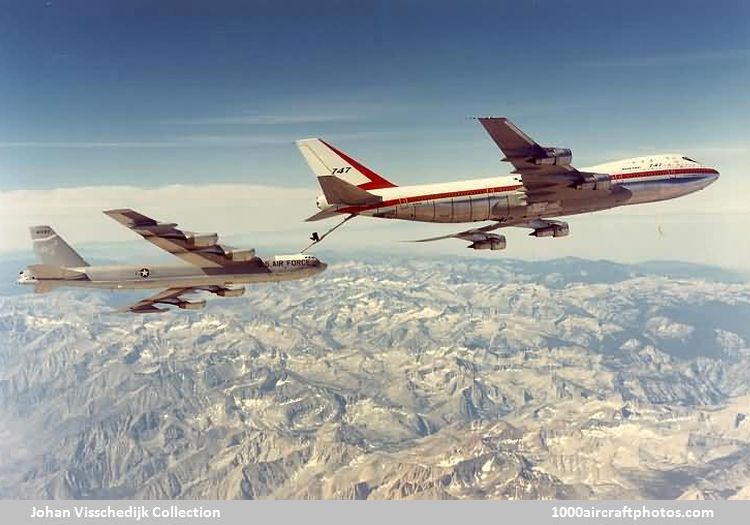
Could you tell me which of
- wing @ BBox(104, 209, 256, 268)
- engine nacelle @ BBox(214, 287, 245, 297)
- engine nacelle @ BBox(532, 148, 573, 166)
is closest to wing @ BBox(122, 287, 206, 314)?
engine nacelle @ BBox(214, 287, 245, 297)

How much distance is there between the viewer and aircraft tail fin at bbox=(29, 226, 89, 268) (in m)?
40.7

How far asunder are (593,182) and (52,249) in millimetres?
30078

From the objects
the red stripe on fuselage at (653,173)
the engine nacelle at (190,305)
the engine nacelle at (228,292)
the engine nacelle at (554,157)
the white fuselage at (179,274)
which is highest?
the engine nacelle at (554,157)

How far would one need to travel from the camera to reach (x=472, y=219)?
112ft

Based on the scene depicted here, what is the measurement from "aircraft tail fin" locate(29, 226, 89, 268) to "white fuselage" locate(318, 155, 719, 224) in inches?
659

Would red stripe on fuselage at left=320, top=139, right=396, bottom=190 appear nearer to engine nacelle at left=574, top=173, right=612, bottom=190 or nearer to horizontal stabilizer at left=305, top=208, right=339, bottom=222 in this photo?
horizontal stabilizer at left=305, top=208, right=339, bottom=222

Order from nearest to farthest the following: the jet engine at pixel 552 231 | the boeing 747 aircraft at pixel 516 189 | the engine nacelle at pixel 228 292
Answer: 1. the boeing 747 aircraft at pixel 516 189
2. the jet engine at pixel 552 231
3. the engine nacelle at pixel 228 292

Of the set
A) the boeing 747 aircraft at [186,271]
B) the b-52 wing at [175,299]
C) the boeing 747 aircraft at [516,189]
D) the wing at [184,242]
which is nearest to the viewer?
the boeing 747 aircraft at [516,189]

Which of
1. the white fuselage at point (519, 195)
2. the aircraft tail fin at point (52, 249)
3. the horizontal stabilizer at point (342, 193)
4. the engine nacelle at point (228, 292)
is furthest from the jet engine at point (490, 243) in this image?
the aircraft tail fin at point (52, 249)

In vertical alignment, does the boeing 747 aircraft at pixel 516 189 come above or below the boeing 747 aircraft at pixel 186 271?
above

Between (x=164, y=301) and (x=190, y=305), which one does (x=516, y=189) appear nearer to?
(x=190, y=305)

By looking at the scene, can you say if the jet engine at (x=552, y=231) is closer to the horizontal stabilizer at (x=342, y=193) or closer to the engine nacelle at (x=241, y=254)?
the horizontal stabilizer at (x=342, y=193)

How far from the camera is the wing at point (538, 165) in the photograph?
98.3 feet

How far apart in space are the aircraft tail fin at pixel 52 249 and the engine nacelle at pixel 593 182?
27297 mm
